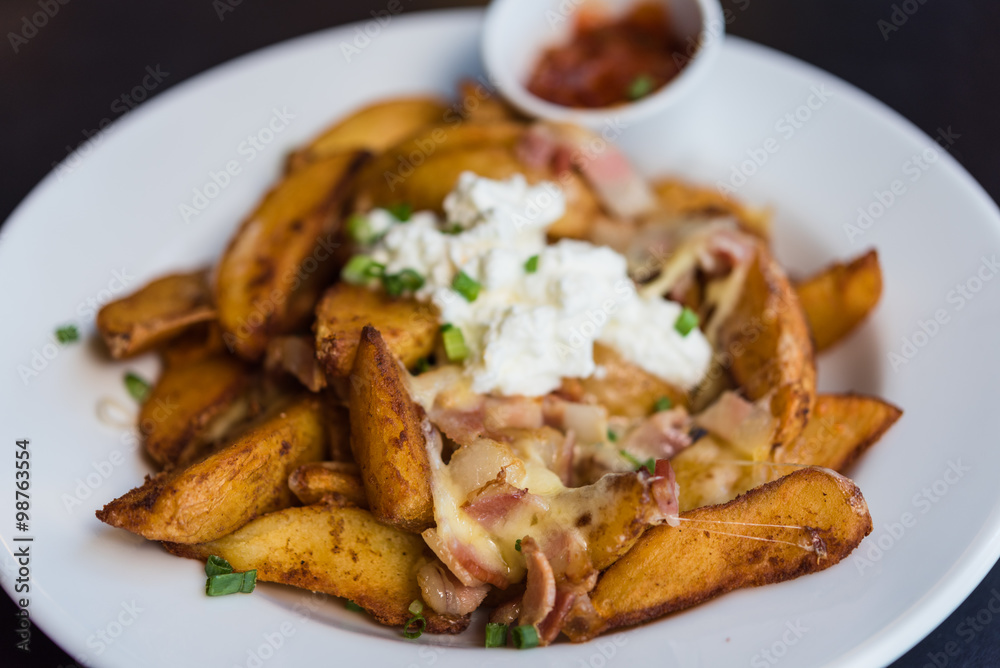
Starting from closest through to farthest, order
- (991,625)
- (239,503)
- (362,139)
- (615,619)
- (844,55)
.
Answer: (615,619) < (239,503) < (991,625) < (362,139) < (844,55)

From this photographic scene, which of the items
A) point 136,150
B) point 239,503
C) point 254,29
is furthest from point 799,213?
point 254,29

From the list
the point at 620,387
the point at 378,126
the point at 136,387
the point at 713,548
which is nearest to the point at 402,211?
the point at 378,126

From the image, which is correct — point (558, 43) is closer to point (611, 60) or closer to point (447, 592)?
point (611, 60)

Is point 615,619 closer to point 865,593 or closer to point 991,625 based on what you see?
point 865,593

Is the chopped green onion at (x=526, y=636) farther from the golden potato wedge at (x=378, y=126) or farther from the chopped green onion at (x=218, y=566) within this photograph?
the golden potato wedge at (x=378, y=126)

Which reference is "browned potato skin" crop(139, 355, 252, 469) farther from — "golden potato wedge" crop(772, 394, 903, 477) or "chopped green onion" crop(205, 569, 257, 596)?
"golden potato wedge" crop(772, 394, 903, 477)

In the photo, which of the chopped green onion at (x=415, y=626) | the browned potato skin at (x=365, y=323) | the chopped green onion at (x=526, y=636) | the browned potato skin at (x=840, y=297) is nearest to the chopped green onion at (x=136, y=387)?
the browned potato skin at (x=365, y=323)
